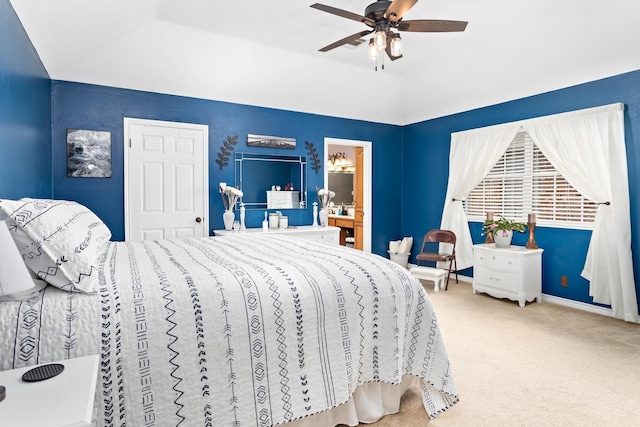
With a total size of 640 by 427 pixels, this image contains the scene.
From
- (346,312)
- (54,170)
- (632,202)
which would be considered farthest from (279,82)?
(632,202)

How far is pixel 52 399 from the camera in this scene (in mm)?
930

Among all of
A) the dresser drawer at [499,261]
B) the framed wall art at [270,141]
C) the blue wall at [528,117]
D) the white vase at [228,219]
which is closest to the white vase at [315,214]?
the framed wall art at [270,141]

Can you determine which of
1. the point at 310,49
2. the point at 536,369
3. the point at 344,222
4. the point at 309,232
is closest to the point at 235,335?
the point at 536,369

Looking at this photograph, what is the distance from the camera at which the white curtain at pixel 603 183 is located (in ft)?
12.0

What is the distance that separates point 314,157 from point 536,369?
3.81 metres

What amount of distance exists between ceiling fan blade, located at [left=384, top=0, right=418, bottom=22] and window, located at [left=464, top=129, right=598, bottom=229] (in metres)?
2.83

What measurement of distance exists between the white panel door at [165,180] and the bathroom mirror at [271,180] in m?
0.52

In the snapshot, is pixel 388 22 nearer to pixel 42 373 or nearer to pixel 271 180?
pixel 42 373

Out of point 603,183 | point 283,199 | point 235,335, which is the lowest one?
point 235,335

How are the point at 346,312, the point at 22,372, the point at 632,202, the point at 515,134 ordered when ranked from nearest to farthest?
1. the point at 22,372
2. the point at 346,312
3. the point at 632,202
4. the point at 515,134

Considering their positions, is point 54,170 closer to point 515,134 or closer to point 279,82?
point 279,82

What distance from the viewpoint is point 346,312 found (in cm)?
180

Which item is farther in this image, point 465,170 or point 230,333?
point 465,170

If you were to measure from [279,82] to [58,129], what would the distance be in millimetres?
2525
